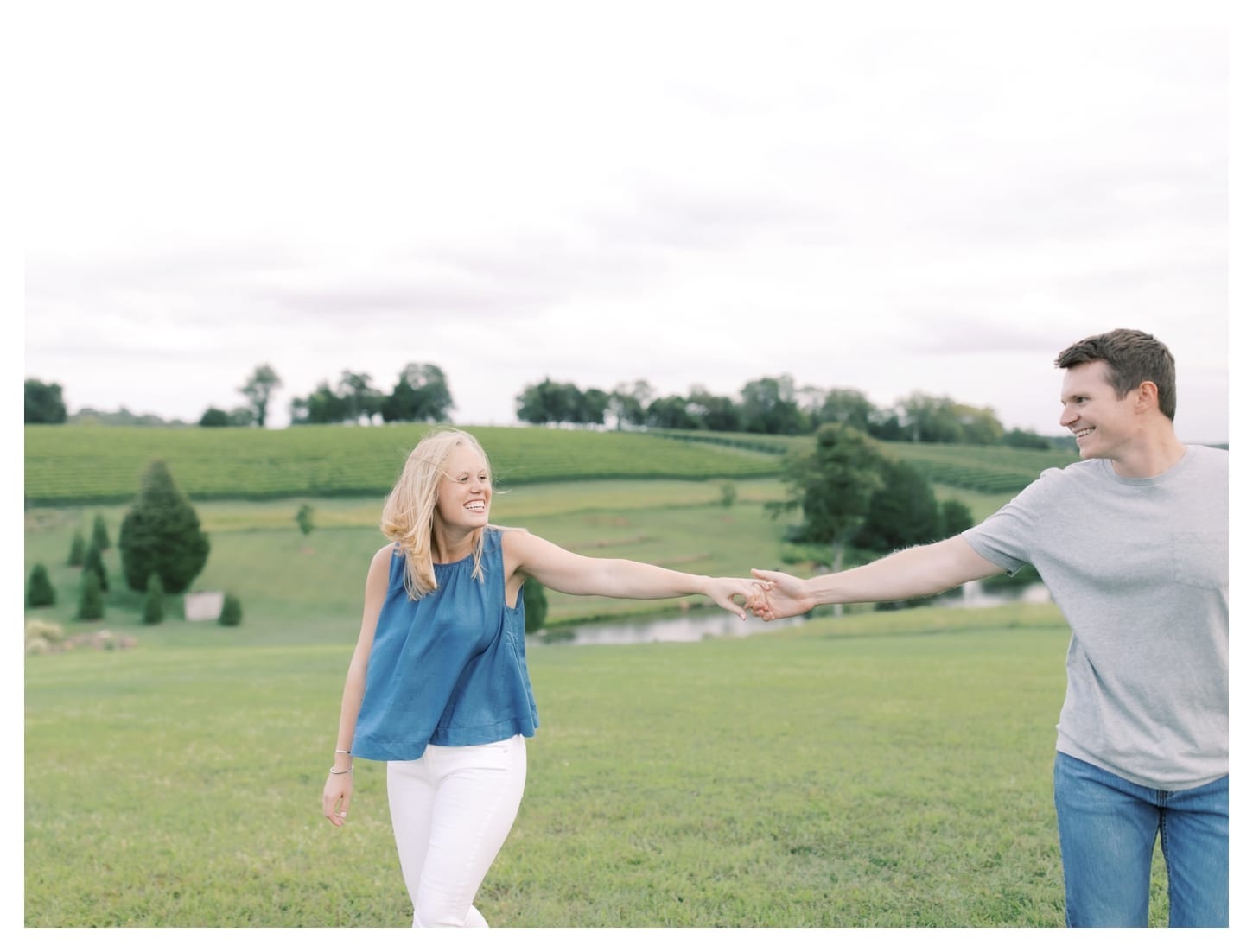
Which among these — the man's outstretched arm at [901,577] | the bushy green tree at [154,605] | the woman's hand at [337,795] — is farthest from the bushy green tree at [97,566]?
the man's outstretched arm at [901,577]

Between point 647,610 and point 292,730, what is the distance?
23394mm

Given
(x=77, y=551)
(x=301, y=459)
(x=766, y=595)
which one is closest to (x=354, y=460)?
(x=301, y=459)

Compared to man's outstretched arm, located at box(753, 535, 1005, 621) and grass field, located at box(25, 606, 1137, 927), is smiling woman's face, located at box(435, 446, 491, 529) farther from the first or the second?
grass field, located at box(25, 606, 1137, 927)

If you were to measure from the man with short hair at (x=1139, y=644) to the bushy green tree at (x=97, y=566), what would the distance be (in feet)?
116

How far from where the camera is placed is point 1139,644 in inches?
116

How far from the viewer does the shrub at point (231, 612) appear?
30.9m

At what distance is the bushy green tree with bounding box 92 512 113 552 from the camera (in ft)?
114

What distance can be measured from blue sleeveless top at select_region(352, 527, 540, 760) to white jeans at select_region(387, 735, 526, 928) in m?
0.06

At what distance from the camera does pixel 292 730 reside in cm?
984

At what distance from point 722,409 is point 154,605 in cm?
2506

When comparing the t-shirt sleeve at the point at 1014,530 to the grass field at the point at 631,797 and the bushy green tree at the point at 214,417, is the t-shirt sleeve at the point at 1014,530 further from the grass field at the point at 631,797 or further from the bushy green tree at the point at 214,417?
the bushy green tree at the point at 214,417

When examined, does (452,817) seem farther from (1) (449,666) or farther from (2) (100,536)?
(2) (100,536)

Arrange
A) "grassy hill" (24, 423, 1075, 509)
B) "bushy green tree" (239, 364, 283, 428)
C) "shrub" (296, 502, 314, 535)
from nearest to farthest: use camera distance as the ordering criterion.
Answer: "shrub" (296, 502, 314, 535)
"grassy hill" (24, 423, 1075, 509)
"bushy green tree" (239, 364, 283, 428)

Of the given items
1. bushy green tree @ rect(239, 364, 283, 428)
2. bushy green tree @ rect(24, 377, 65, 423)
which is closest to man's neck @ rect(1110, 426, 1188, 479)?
bushy green tree @ rect(239, 364, 283, 428)
